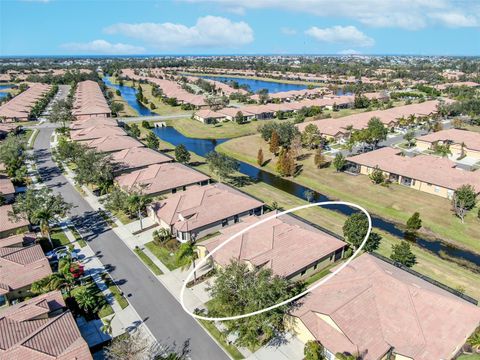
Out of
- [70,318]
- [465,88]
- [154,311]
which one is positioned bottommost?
[154,311]

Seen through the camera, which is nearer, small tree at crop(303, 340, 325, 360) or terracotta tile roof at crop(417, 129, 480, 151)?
small tree at crop(303, 340, 325, 360)

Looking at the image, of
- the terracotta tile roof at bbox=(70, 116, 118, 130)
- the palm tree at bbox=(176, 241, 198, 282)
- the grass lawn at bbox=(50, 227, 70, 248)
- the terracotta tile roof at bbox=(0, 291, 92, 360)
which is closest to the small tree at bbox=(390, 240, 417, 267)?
the palm tree at bbox=(176, 241, 198, 282)

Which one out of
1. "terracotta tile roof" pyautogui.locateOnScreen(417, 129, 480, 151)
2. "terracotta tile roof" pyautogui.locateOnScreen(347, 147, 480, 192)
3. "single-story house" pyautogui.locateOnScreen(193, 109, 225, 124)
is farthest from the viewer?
"single-story house" pyautogui.locateOnScreen(193, 109, 225, 124)

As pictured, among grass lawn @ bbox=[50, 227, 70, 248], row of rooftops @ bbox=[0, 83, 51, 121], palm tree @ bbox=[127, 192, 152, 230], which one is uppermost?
row of rooftops @ bbox=[0, 83, 51, 121]

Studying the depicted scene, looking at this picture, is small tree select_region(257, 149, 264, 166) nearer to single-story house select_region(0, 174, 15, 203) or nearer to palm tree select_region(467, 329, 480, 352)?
single-story house select_region(0, 174, 15, 203)

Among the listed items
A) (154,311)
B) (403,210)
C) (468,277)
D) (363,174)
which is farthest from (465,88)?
(154,311)

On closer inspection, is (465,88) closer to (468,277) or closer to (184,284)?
(468,277)

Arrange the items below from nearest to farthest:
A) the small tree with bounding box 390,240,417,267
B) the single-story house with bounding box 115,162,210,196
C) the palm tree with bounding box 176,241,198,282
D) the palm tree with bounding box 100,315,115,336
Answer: the palm tree with bounding box 100,315,115,336
the small tree with bounding box 390,240,417,267
the palm tree with bounding box 176,241,198,282
the single-story house with bounding box 115,162,210,196
